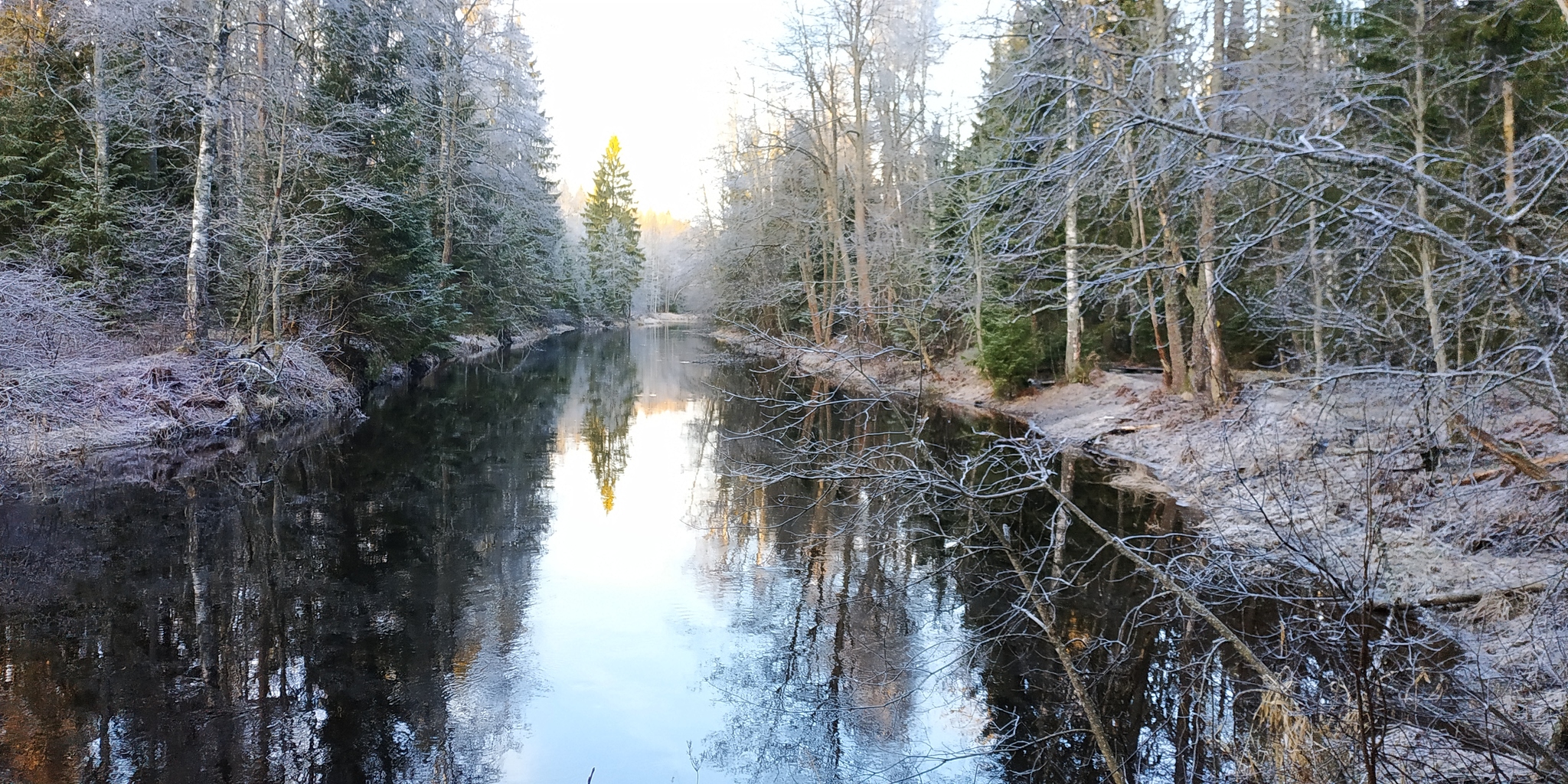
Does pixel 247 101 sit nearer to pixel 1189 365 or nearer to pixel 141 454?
pixel 141 454

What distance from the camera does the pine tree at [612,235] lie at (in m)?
Answer: 56.4

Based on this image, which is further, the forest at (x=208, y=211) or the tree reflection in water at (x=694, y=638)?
the forest at (x=208, y=211)

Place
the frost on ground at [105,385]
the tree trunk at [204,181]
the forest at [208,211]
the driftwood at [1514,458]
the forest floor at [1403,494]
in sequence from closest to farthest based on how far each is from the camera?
the forest floor at [1403,494], the driftwood at [1514,458], the frost on ground at [105,385], the forest at [208,211], the tree trunk at [204,181]

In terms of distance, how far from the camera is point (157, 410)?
1266 centimetres

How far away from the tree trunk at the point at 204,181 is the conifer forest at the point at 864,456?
10cm

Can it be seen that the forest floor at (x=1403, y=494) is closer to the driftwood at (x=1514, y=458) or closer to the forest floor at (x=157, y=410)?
the driftwood at (x=1514, y=458)

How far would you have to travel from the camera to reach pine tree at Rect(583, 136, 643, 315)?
56438mm

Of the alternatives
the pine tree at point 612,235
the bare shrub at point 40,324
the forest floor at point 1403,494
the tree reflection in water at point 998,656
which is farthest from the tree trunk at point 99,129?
the pine tree at point 612,235

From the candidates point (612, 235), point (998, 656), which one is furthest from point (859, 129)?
point (612, 235)

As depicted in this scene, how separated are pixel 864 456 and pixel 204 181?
1344 cm

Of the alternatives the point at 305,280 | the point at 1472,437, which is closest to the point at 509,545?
the point at 1472,437

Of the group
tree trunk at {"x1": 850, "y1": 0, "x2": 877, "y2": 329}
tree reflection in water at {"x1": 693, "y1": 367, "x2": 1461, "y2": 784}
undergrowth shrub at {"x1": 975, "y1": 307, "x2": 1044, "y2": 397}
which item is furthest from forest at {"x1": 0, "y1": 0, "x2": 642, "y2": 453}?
undergrowth shrub at {"x1": 975, "y1": 307, "x2": 1044, "y2": 397}

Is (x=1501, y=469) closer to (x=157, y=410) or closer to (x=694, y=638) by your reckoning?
(x=694, y=638)

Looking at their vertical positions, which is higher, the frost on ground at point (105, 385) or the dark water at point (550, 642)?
the frost on ground at point (105, 385)
